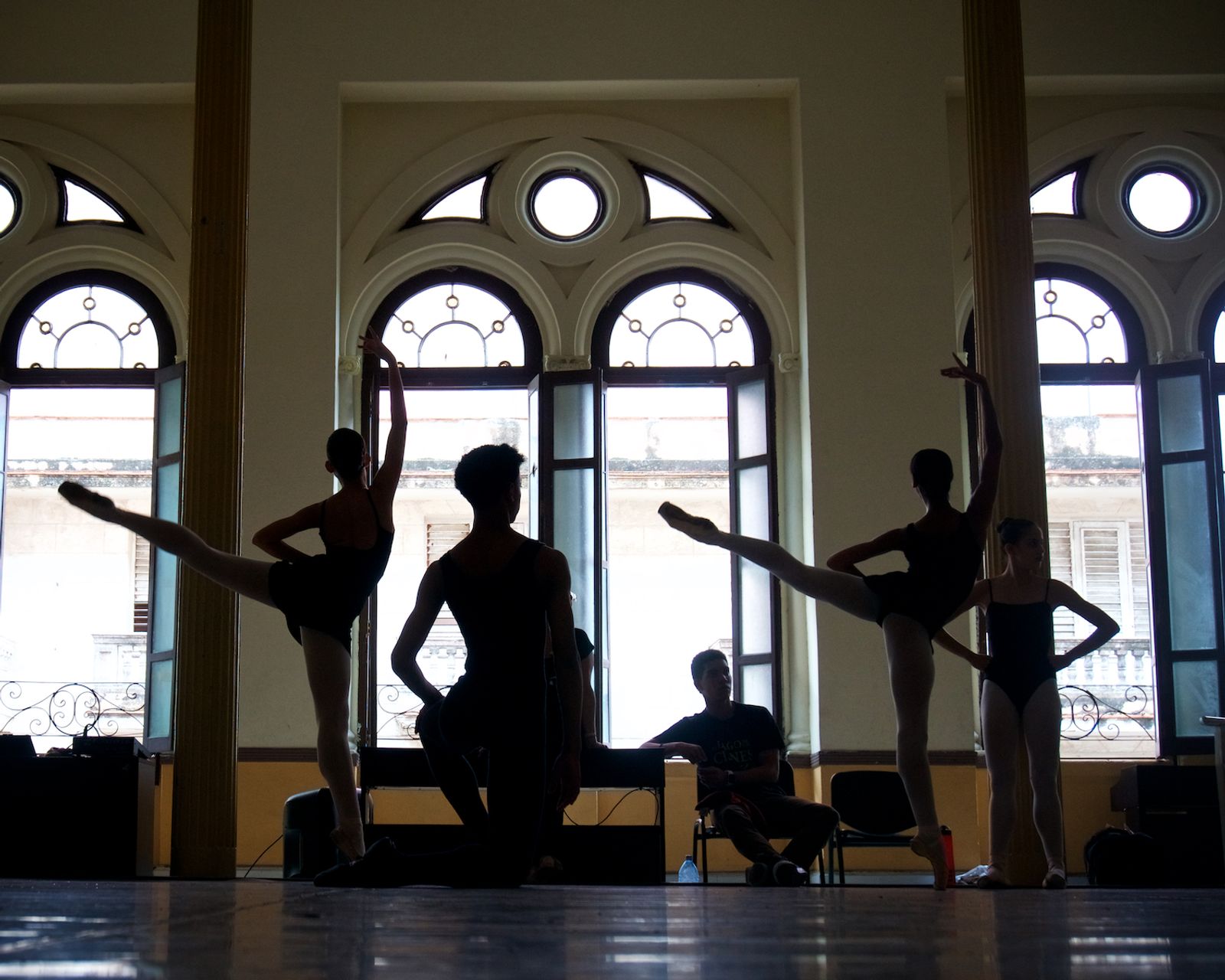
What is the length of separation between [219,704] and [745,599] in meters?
3.83

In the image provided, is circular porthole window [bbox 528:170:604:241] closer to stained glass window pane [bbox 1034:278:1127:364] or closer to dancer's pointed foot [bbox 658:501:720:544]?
stained glass window pane [bbox 1034:278:1127:364]

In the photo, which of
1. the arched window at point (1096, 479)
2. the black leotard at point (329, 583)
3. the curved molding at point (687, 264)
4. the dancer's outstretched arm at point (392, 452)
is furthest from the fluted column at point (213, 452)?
the arched window at point (1096, 479)

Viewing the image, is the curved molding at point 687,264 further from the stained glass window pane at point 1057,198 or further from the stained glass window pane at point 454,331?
the stained glass window pane at point 1057,198

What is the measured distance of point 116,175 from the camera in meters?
9.68

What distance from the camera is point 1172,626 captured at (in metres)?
9.10

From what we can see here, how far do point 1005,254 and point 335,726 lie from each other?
13.1ft

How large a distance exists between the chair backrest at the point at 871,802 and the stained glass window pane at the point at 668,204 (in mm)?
4441

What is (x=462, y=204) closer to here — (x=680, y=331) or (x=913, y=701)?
(x=680, y=331)

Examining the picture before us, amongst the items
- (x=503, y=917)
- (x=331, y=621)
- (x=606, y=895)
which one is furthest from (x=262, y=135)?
(x=503, y=917)

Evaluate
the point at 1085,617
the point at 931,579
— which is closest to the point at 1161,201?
the point at 1085,617

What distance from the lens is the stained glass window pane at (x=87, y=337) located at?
9.77 metres

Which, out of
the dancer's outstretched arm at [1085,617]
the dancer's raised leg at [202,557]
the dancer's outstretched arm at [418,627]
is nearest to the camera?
the dancer's outstretched arm at [418,627]

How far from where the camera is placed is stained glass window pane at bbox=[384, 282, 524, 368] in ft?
32.1

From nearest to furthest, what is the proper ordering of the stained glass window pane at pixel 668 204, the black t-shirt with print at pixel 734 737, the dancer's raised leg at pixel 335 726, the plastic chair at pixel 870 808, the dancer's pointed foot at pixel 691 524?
the dancer's pointed foot at pixel 691 524 → the dancer's raised leg at pixel 335 726 → the black t-shirt with print at pixel 734 737 → the plastic chair at pixel 870 808 → the stained glass window pane at pixel 668 204
